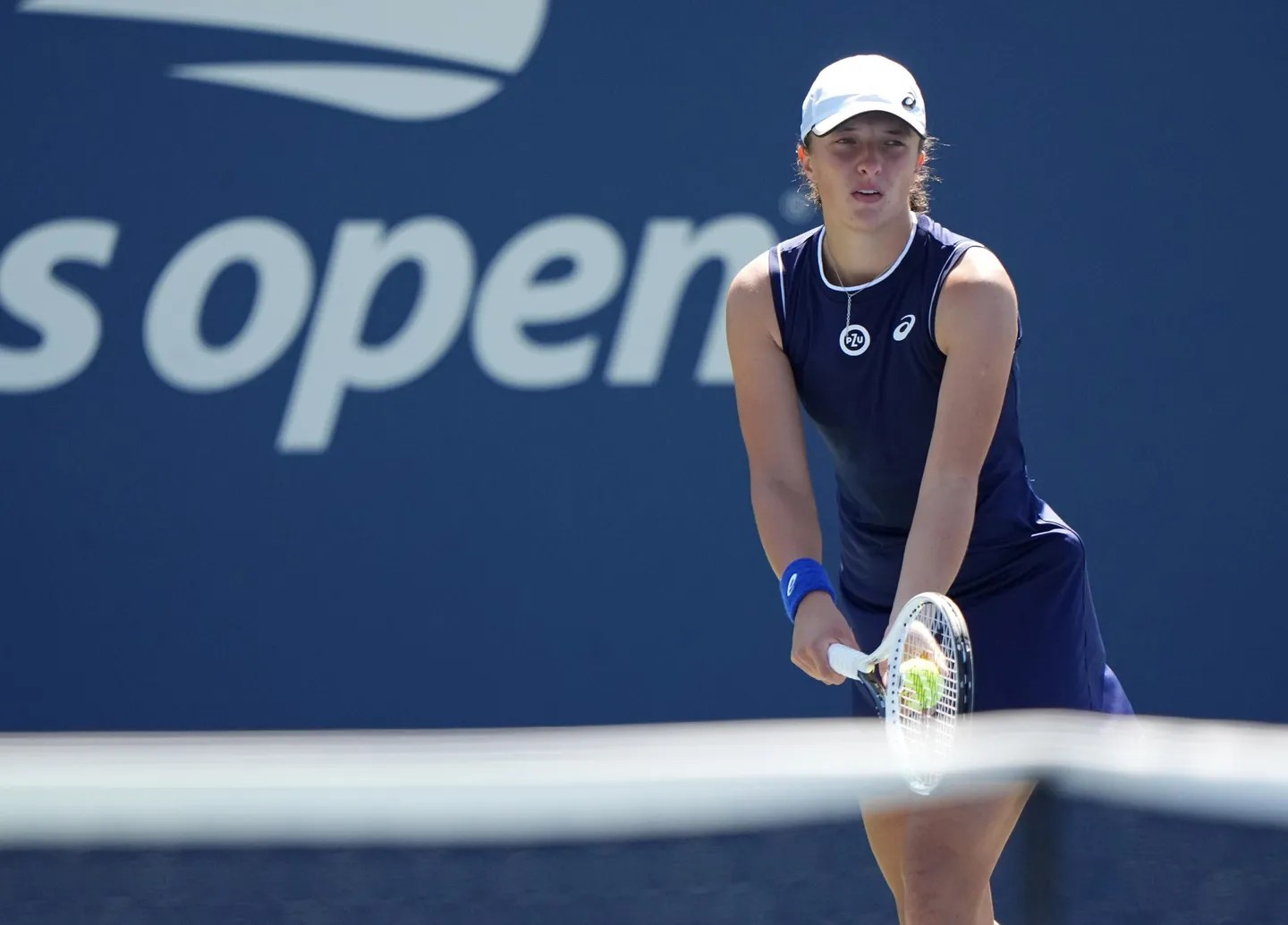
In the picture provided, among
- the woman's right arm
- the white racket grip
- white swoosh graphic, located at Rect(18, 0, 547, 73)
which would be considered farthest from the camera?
white swoosh graphic, located at Rect(18, 0, 547, 73)

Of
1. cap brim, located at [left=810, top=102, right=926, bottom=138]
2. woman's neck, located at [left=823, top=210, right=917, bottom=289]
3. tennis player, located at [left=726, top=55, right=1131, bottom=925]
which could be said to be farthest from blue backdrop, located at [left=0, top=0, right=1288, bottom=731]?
cap brim, located at [left=810, top=102, right=926, bottom=138]

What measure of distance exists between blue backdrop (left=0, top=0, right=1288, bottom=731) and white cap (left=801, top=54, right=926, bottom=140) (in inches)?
81.0

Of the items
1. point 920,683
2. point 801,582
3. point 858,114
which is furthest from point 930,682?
point 858,114

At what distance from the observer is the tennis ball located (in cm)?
228

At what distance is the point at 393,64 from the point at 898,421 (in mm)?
2472

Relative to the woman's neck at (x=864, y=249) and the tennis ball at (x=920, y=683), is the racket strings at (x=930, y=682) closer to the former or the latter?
the tennis ball at (x=920, y=683)

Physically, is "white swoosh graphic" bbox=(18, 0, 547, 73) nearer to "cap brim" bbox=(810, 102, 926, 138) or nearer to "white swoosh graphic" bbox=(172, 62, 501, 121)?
"white swoosh graphic" bbox=(172, 62, 501, 121)

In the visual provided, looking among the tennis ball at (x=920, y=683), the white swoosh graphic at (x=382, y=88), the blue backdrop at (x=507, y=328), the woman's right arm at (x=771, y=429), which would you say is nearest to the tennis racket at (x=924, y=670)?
the tennis ball at (x=920, y=683)

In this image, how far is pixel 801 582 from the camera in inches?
102

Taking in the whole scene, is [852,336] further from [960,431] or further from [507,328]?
[507,328]

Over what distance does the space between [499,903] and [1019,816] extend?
452 mm

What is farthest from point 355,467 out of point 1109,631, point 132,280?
point 1109,631

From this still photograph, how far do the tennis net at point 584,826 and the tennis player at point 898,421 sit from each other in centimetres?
91

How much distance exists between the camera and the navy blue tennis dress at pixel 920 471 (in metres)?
2.59
